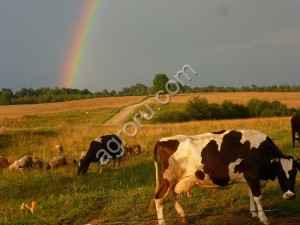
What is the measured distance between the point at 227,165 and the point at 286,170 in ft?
4.16

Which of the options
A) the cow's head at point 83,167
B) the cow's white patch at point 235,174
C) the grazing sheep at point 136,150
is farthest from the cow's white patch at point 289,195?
the grazing sheep at point 136,150

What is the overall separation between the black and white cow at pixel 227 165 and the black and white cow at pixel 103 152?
9515mm

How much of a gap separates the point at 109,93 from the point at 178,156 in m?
139


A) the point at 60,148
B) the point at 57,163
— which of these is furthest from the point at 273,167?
the point at 60,148

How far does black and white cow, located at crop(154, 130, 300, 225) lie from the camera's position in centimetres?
841

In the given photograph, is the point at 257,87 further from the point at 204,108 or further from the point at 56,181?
the point at 56,181

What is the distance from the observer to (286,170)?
832cm

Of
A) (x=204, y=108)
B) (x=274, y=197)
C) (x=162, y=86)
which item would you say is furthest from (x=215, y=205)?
(x=162, y=86)

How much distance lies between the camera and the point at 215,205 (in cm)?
1032

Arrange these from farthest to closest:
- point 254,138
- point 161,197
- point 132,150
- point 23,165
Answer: point 132,150
point 23,165
point 161,197
point 254,138

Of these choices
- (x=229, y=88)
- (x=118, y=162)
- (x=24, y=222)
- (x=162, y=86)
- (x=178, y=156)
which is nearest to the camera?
(x=178, y=156)

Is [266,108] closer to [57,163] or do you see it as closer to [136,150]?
[136,150]

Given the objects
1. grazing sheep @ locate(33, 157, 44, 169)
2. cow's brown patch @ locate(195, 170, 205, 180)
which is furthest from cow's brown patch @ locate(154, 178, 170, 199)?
grazing sheep @ locate(33, 157, 44, 169)

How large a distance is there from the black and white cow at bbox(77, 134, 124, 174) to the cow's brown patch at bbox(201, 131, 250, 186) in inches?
393
